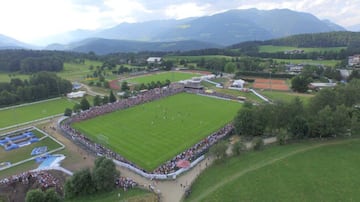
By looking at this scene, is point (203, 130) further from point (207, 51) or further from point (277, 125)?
point (207, 51)

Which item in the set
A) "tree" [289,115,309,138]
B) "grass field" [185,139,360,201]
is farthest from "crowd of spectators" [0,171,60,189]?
"tree" [289,115,309,138]

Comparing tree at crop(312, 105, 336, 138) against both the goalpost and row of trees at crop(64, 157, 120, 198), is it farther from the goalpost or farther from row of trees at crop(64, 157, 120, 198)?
the goalpost

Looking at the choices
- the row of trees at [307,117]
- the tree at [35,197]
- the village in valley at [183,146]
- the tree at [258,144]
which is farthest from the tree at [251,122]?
the tree at [35,197]

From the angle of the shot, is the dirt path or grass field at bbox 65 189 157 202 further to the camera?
the dirt path

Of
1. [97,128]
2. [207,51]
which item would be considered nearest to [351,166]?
[97,128]

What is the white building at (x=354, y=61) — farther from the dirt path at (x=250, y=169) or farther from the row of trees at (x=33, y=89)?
the row of trees at (x=33, y=89)

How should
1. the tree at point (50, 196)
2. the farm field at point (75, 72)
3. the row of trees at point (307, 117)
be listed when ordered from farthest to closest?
the farm field at point (75, 72), the row of trees at point (307, 117), the tree at point (50, 196)
